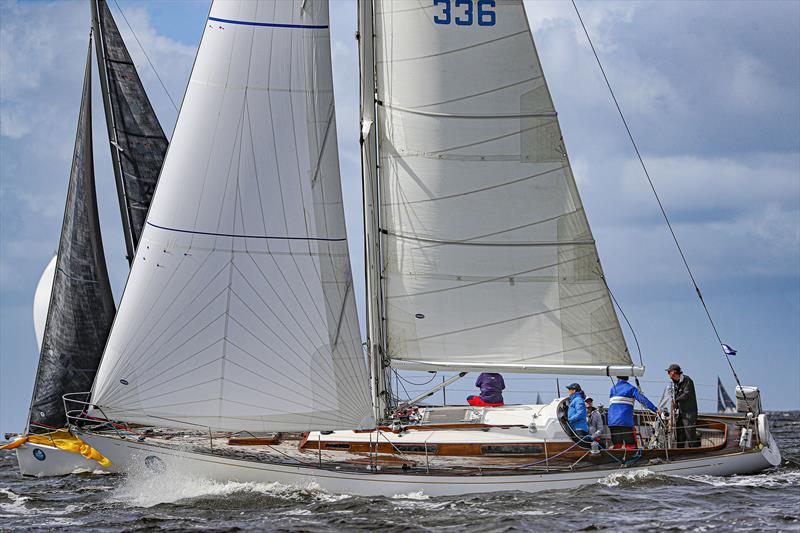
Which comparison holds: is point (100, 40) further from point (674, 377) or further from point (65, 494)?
point (674, 377)

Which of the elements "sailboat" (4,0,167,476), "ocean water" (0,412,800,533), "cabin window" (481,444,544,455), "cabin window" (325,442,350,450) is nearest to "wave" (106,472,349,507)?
"ocean water" (0,412,800,533)

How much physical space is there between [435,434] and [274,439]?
2.94 meters

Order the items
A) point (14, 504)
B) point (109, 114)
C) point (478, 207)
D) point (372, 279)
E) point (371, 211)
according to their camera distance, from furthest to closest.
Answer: point (109, 114) → point (478, 207) → point (371, 211) → point (372, 279) → point (14, 504)

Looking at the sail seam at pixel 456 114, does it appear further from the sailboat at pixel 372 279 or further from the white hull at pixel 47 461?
the white hull at pixel 47 461

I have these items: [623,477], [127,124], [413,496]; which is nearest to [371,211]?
[413,496]

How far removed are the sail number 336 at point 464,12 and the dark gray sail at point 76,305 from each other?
8.86m

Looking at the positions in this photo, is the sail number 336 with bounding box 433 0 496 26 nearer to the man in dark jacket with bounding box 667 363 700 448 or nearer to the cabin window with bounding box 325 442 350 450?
the man in dark jacket with bounding box 667 363 700 448

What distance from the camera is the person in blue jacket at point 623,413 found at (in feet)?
56.5

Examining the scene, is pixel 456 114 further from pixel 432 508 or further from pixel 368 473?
pixel 432 508

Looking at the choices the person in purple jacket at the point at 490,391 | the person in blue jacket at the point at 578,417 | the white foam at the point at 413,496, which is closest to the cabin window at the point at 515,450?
the person in blue jacket at the point at 578,417

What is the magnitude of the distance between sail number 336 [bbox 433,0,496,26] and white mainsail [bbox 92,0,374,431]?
2494mm

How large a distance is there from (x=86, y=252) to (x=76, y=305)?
122cm

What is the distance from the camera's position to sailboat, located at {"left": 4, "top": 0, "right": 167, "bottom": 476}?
21828 mm

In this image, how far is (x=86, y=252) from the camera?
2272 cm
